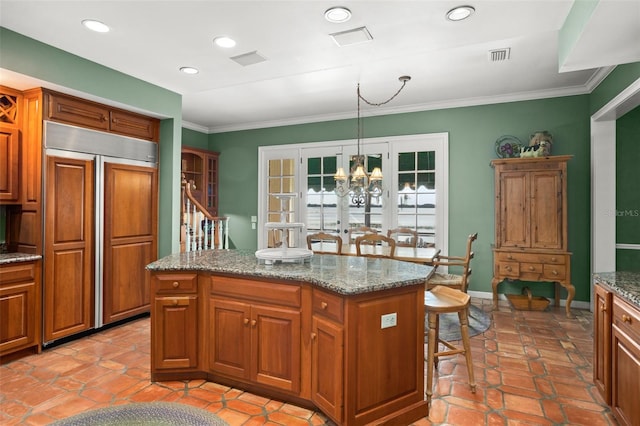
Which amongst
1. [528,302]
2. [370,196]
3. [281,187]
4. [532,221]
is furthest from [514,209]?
[281,187]

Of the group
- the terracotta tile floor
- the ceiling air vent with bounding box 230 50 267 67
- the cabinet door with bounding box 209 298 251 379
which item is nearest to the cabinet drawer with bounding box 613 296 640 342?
the terracotta tile floor

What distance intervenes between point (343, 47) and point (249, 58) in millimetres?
899

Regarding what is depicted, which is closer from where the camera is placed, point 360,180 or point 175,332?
point 175,332

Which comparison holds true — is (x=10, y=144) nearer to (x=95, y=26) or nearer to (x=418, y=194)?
(x=95, y=26)

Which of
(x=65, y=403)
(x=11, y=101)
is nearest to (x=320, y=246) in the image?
(x=65, y=403)

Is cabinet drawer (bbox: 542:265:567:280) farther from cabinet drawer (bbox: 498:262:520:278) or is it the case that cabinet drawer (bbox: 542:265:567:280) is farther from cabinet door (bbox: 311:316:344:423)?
cabinet door (bbox: 311:316:344:423)

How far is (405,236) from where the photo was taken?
217 inches

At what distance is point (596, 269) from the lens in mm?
4324

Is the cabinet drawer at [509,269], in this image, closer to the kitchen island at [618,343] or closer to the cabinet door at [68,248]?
the kitchen island at [618,343]

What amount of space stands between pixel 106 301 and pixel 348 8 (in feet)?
12.0

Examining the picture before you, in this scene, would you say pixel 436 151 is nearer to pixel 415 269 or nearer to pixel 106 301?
pixel 415 269

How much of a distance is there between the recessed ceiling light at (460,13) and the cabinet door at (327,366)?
222 cm

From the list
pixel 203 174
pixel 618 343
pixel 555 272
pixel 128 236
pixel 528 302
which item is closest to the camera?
pixel 618 343

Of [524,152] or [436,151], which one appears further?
[436,151]
